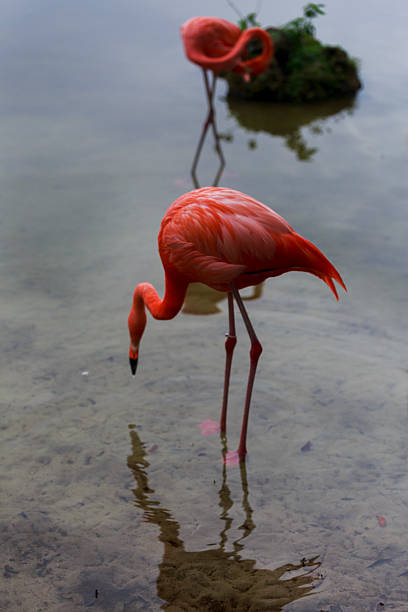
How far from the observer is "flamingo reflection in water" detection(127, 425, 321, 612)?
2.87m

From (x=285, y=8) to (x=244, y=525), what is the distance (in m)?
11.8

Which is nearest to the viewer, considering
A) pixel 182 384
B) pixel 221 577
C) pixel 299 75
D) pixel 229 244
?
pixel 221 577

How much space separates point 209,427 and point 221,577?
1.00 meters

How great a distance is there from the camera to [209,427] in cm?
386

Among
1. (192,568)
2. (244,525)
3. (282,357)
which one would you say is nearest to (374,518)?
(244,525)

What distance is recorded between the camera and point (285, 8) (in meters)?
13.0

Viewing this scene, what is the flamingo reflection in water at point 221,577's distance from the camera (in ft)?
9.41

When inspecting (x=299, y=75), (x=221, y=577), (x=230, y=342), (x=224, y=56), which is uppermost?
(x=224, y=56)

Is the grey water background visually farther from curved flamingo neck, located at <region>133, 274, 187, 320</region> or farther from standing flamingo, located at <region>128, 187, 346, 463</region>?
standing flamingo, located at <region>128, 187, 346, 463</region>

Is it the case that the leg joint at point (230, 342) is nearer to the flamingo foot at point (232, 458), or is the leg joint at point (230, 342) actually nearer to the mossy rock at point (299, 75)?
the flamingo foot at point (232, 458)

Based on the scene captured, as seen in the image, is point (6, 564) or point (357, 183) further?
point (357, 183)

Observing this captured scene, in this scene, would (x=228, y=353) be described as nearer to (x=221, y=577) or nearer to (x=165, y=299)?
(x=165, y=299)

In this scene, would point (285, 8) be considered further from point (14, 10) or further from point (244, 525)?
point (244, 525)

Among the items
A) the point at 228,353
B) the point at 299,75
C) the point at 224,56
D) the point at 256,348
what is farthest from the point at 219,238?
the point at 299,75
